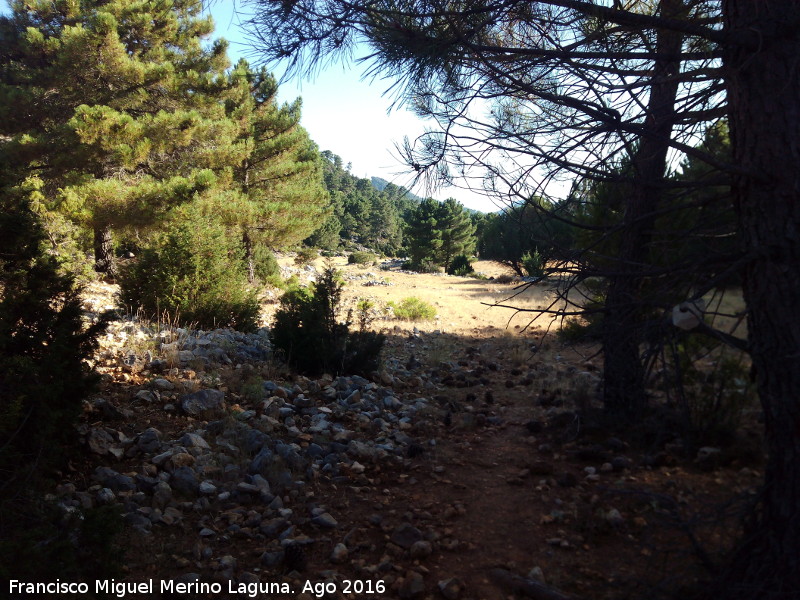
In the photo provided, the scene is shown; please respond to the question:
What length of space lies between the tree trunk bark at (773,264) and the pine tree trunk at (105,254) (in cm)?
1509

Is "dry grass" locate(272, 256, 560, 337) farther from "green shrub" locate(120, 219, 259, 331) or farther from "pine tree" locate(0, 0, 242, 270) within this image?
"pine tree" locate(0, 0, 242, 270)

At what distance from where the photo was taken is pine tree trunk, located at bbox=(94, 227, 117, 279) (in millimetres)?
14086

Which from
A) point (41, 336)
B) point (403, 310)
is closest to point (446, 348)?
point (403, 310)

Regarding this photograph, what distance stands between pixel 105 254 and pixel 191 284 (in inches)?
328

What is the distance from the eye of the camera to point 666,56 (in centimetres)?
229

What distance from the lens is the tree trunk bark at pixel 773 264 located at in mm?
1913

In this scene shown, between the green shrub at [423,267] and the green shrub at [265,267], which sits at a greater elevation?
the green shrub at [423,267]

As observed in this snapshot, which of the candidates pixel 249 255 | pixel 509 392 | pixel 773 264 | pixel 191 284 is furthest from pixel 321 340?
Result: pixel 249 255

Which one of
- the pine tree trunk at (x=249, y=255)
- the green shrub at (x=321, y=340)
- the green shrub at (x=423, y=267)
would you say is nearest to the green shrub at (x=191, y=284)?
the green shrub at (x=321, y=340)

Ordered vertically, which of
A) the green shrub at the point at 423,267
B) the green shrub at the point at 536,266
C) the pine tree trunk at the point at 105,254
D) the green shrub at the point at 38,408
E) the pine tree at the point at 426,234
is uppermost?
the pine tree at the point at 426,234

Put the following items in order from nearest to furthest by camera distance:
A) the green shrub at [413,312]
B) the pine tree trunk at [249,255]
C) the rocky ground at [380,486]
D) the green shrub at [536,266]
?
the rocky ground at [380,486]
the green shrub at [536,266]
the green shrub at [413,312]
the pine tree trunk at [249,255]

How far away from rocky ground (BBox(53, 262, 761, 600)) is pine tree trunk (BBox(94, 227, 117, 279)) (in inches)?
377

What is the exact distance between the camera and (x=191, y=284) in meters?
7.79

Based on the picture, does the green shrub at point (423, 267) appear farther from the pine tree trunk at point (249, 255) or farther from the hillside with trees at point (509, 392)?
the hillside with trees at point (509, 392)
